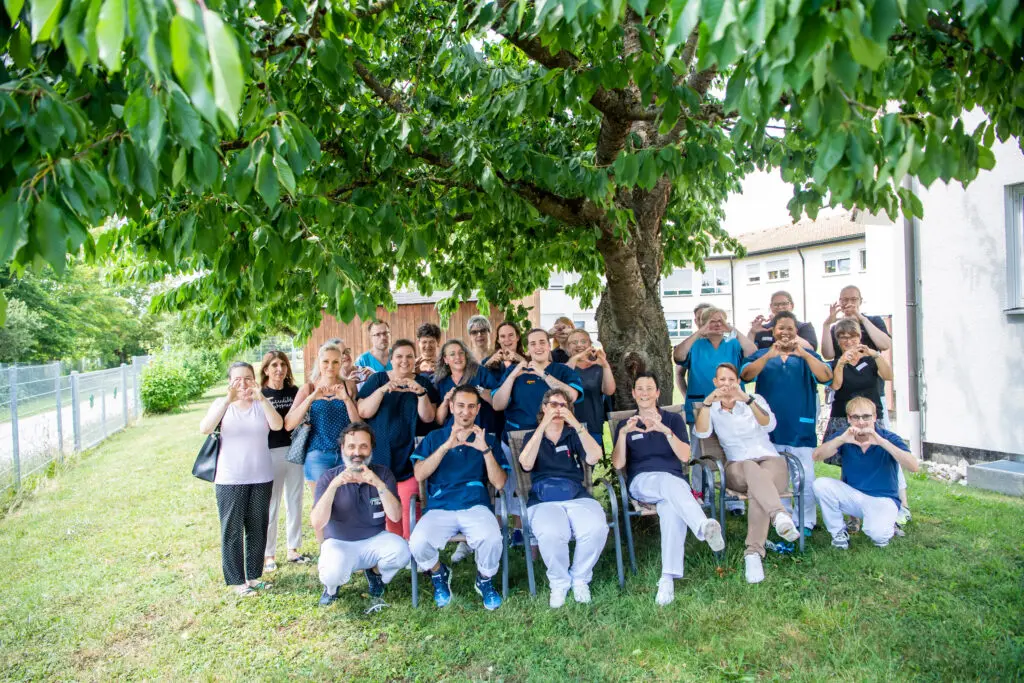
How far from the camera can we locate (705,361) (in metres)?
6.30

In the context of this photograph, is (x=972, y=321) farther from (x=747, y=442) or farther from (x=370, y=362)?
(x=370, y=362)

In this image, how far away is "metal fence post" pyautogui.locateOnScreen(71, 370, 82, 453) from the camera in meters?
12.1

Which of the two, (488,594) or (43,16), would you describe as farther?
(488,594)

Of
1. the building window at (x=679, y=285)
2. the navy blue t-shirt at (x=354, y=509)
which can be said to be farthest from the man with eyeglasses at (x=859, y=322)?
the building window at (x=679, y=285)

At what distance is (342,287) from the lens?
9.25 ft

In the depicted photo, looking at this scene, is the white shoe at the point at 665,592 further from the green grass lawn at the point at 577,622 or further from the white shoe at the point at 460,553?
the white shoe at the point at 460,553

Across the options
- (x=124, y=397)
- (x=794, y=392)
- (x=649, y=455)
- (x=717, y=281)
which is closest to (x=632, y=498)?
(x=649, y=455)

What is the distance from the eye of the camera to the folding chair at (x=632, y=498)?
5.20 meters

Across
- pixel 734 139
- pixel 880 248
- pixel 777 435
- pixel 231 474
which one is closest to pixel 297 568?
pixel 231 474

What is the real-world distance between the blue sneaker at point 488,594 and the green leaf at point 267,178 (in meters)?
3.48

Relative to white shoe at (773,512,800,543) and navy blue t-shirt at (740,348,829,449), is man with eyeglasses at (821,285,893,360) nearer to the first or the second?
navy blue t-shirt at (740,348,829,449)

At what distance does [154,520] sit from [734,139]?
294 inches

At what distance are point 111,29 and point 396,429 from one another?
4.44 meters

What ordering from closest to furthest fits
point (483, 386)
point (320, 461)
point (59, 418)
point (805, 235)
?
point (320, 461) → point (483, 386) → point (59, 418) → point (805, 235)
